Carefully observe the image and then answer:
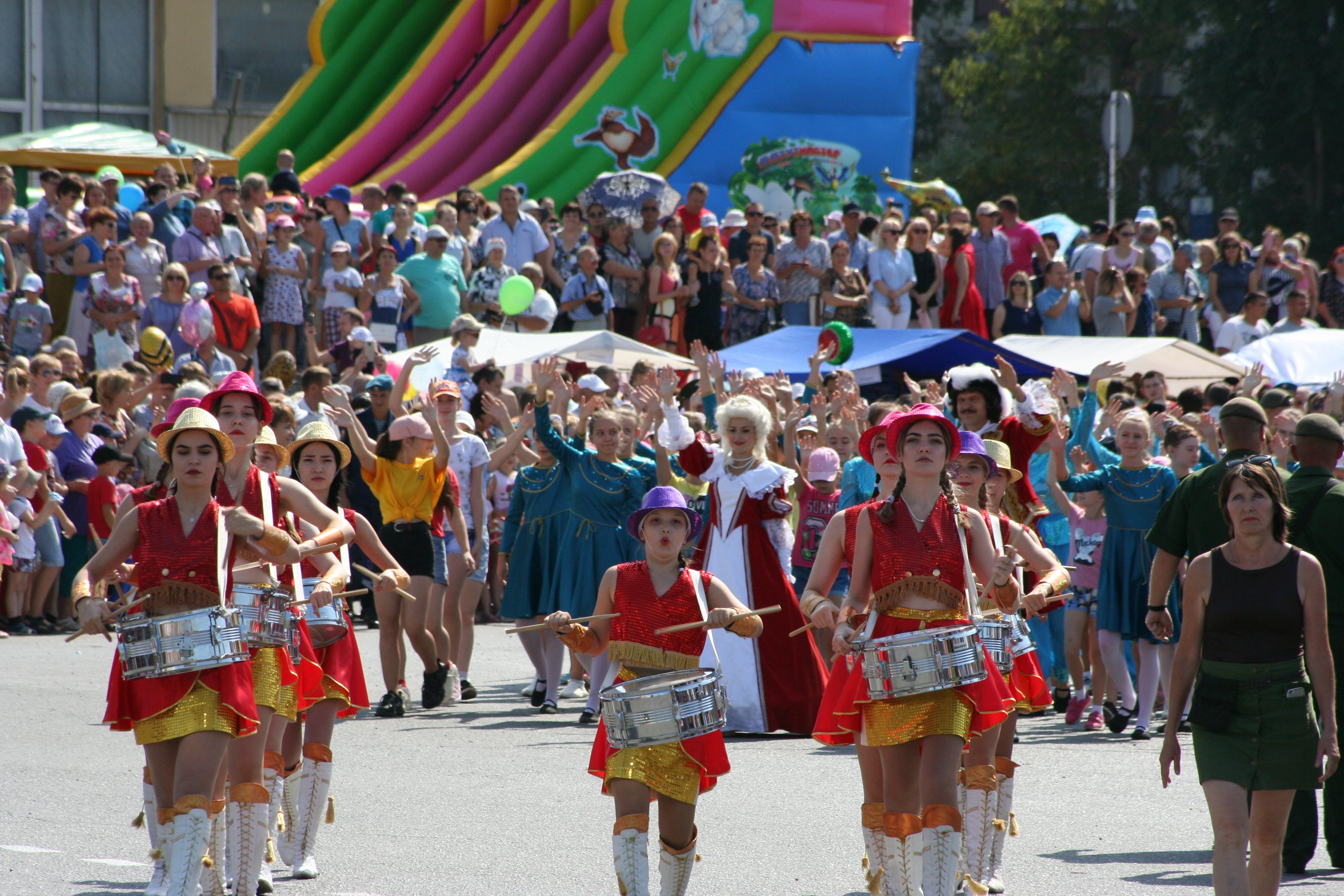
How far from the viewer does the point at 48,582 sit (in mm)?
13648

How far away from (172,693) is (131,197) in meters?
14.0

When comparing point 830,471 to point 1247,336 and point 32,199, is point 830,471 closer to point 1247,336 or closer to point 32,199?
point 1247,336

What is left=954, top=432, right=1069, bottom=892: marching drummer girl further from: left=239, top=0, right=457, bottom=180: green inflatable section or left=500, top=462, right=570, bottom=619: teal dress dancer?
left=239, top=0, right=457, bottom=180: green inflatable section

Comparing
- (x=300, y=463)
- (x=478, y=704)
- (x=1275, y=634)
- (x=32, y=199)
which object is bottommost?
(x=478, y=704)

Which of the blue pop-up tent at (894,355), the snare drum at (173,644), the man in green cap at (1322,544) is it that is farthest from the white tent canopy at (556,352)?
the snare drum at (173,644)

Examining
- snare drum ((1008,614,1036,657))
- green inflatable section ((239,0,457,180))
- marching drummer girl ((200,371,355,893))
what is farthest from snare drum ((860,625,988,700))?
green inflatable section ((239,0,457,180))

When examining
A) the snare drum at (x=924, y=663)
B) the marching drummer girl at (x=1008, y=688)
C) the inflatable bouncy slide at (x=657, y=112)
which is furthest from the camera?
the inflatable bouncy slide at (x=657, y=112)

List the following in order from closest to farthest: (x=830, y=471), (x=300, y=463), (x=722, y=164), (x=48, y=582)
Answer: (x=300, y=463) → (x=830, y=471) → (x=48, y=582) → (x=722, y=164)

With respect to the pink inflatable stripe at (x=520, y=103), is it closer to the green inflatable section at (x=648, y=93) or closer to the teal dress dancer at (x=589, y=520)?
the green inflatable section at (x=648, y=93)

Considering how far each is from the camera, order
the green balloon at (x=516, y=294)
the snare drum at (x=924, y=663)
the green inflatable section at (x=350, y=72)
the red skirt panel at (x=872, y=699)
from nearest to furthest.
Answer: the snare drum at (x=924, y=663) → the red skirt panel at (x=872, y=699) → the green balloon at (x=516, y=294) → the green inflatable section at (x=350, y=72)

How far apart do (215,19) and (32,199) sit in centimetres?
1247

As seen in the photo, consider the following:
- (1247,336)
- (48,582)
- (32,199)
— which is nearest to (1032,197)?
(1247,336)

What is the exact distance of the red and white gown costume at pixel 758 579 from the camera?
395 inches

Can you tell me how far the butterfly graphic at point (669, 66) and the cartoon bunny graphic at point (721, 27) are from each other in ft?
1.03
